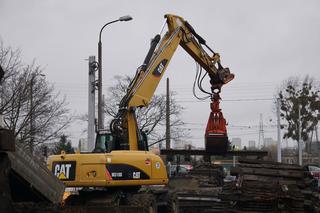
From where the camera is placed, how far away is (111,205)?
9.77m

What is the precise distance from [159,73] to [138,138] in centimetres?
233

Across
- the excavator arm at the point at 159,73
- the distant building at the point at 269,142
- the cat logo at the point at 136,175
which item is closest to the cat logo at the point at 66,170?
the cat logo at the point at 136,175

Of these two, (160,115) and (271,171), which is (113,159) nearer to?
(271,171)

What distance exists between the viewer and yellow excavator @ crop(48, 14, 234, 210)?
10109mm

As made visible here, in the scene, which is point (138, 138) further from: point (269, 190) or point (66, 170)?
point (269, 190)

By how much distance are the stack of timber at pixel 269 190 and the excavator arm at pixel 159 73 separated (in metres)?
2.04

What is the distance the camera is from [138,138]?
12242 millimetres

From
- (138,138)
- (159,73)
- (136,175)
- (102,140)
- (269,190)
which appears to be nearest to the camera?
(136,175)

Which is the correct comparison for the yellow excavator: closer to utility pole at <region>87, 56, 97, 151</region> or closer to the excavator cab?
the excavator cab

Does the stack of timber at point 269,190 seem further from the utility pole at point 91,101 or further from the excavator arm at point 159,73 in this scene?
the utility pole at point 91,101

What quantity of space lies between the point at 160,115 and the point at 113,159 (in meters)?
35.1

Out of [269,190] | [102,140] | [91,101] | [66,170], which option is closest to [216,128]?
[269,190]

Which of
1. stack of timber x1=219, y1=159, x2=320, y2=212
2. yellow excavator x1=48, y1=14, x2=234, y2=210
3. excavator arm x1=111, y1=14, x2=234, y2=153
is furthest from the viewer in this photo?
stack of timber x1=219, y1=159, x2=320, y2=212

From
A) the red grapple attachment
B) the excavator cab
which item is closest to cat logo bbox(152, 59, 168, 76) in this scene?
the excavator cab
